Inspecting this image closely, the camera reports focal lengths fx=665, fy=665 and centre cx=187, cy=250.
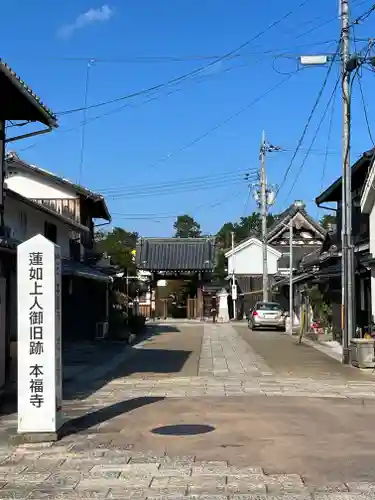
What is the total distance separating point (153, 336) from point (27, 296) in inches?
857

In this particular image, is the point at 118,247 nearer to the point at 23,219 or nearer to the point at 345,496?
the point at 23,219

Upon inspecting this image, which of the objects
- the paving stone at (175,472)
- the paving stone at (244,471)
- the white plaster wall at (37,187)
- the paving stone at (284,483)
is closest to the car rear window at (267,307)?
the white plaster wall at (37,187)

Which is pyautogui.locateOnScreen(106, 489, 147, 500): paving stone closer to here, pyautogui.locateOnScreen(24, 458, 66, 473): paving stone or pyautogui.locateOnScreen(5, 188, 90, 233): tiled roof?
pyautogui.locateOnScreen(24, 458, 66, 473): paving stone

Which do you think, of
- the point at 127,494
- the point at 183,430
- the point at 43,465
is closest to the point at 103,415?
the point at 183,430

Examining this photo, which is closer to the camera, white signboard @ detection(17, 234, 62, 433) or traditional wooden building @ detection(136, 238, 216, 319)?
white signboard @ detection(17, 234, 62, 433)

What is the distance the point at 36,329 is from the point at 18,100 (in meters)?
7.19

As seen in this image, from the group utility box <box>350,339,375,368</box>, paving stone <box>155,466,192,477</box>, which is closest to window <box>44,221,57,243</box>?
utility box <box>350,339,375,368</box>

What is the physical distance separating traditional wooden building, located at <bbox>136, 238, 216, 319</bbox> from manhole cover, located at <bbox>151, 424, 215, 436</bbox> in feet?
129

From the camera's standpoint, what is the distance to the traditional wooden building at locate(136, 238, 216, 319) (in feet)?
164

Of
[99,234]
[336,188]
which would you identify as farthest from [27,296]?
[99,234]

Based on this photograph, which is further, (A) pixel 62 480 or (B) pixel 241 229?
(B) pixel 241 229

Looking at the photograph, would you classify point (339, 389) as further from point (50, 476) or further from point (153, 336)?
point (153, 336)

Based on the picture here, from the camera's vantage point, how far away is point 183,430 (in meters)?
9.49

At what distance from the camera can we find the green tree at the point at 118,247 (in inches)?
1869
